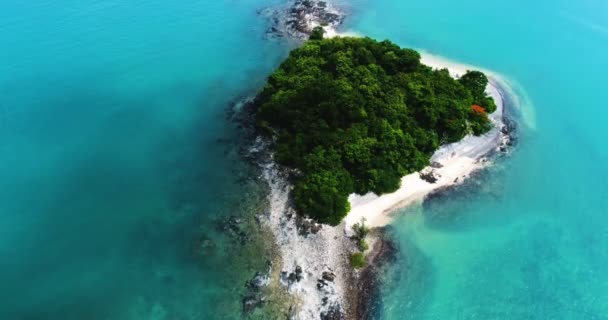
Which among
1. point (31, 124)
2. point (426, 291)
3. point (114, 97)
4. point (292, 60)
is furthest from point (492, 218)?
point (31, 124)

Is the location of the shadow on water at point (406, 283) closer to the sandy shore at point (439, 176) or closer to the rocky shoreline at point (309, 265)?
the rocky shoreline at point (309, 265)

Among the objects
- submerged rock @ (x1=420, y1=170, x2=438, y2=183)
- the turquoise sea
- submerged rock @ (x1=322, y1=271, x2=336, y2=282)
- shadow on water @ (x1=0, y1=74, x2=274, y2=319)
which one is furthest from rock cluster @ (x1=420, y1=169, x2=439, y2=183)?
shadow on water @ (x1=0, y1=74, x2=274, y2=319)

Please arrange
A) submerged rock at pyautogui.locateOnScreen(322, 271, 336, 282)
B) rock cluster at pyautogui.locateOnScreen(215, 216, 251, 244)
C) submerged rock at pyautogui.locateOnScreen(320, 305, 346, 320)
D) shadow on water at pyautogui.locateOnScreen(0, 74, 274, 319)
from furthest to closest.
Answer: rock cluster at pyautogui.locateOnScreen(215, 216, 251, 244) → submerged rock at pyautogui.locateOnScreen(322, 271, 336, 282) → shadow on water at pyautogui.locateOnScreen(0, 74, 274, 319) → submerged rock at pyautogui.locateOnScreen(320, 305, 346, 320)

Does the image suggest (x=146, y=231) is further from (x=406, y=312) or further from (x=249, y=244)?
(x=406, y=312)

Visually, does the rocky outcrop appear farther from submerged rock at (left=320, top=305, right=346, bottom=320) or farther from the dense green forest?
submerged rock at (left=320, top=305, right=346, bottom=320)

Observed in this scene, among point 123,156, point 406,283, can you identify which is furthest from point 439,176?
point 123,156

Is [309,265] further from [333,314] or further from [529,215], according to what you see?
[529,215]

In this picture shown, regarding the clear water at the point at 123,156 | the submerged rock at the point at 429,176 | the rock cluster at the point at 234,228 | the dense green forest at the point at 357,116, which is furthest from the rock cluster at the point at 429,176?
the rock cluster at the point at 234,228
